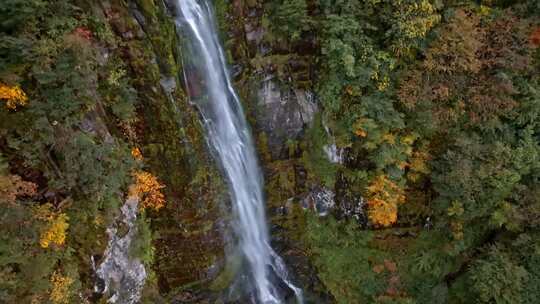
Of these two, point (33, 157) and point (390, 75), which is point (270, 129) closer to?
point (390, 75)

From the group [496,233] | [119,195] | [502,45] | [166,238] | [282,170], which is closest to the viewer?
[119,195]

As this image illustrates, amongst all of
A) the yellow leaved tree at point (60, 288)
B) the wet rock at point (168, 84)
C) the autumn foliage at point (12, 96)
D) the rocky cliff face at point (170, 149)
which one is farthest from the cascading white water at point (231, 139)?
the yellow leaved tree at point (60, 288)

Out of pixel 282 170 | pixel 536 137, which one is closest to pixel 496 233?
pixel 536 137

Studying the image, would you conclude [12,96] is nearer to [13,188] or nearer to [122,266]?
[13,188]

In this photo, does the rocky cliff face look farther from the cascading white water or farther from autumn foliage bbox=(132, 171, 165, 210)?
the cascading white water

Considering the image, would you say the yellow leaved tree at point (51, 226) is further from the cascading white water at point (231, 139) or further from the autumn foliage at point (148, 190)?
the cascading white water at point (231, 139)
